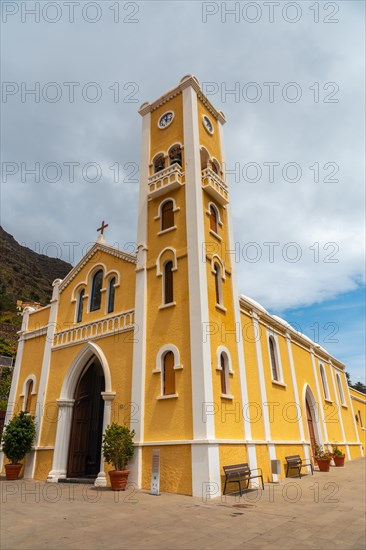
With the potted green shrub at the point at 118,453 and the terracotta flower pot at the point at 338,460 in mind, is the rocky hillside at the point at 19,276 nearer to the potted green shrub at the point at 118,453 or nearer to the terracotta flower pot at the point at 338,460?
the terracotta flower pot at the point at 338,460

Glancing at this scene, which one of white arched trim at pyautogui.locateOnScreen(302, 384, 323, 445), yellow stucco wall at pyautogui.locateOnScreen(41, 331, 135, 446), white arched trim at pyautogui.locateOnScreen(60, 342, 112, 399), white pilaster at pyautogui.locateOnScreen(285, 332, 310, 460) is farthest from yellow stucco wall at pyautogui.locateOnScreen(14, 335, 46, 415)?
white arched trim at pyautogui.locateOnScreen(302, 384, 323, 445)

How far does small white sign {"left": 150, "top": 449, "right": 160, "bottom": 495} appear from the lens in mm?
11266

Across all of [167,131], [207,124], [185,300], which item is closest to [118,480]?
[185,300]

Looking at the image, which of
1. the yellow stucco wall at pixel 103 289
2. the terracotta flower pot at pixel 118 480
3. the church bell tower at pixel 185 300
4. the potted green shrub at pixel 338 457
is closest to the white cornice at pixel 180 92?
the church bell tower at pixel 185 300

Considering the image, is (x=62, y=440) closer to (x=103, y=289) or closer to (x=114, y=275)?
(x=103, y=289)

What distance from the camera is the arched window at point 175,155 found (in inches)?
690

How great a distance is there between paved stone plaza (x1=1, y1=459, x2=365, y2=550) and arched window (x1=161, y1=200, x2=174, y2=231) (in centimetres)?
992

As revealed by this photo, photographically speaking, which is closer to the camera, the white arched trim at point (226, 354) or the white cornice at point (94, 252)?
the white arched trim at point (226, 354)

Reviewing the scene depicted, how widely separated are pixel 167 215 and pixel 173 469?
9780mm

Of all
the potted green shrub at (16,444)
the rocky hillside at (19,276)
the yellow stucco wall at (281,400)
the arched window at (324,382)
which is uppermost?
the rocky hillside at (19,276)

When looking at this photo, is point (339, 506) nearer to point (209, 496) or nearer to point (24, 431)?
point (209, 496)

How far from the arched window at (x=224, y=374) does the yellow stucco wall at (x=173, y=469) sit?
2532 millimetres

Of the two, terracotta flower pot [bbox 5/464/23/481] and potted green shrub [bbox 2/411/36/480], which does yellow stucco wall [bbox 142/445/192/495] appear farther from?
terracotta flower pot [bbox 5/464/23/481]

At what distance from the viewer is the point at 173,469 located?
11.8m
